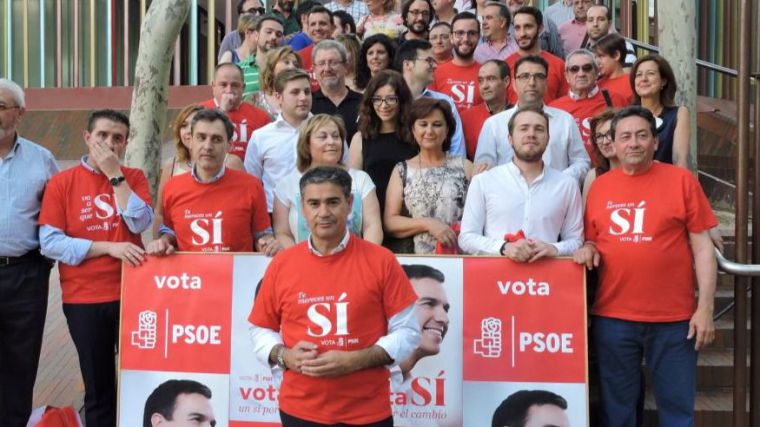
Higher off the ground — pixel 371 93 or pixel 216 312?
pixel 371 93

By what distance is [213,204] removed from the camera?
19.8ft

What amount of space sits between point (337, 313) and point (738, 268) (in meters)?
2.43

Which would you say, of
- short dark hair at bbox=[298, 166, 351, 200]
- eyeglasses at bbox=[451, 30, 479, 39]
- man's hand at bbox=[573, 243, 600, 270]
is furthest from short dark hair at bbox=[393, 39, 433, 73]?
short dark hair at bbox=[298, 166, 351, 200]

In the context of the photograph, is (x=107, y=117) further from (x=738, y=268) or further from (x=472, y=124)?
(x=738, y=268)

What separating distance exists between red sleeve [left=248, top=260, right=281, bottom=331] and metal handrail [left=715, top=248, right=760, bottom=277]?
2.54 metres

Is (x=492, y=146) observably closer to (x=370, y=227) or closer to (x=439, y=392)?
(x=370, y=227)

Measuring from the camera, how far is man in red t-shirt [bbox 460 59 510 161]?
7.65 metres

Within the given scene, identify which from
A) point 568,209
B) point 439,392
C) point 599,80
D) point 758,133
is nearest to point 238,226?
point 439,392

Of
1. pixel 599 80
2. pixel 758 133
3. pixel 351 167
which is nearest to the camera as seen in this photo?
pixel 758 133

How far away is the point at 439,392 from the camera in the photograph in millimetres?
5930

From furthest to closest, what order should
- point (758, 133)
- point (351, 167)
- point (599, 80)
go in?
point (599, 80), point (351, 167), point (758, 133)

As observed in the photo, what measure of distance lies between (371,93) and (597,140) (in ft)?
5.05

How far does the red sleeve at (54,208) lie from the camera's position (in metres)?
5.99

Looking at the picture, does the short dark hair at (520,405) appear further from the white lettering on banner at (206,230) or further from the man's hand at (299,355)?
the white lettering on banner at (206,230)
